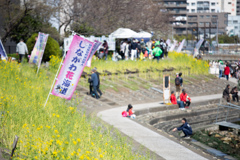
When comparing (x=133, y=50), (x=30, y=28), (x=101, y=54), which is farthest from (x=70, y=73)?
(x=30, y=28)

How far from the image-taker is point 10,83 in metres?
12.7

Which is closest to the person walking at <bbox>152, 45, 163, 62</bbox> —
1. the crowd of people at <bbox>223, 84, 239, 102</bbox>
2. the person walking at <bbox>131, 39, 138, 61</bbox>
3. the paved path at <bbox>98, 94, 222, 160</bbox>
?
the person walking at <bbox>131, 39, 138, 61</bbox>

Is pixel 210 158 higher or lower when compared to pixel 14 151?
lower

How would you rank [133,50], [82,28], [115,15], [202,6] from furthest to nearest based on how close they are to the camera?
1. [202,6]
2. [115,15]
3. [82,28]
4. [133,50]

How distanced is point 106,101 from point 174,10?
98538 millimetres

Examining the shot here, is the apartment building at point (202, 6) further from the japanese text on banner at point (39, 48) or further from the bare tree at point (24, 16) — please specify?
the japanese text on banner at point (39, 48)

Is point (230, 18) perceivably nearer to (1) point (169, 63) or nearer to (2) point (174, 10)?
(2) point (174, 10)

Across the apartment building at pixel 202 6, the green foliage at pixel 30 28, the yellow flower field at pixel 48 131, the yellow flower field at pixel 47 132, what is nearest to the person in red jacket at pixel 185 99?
the yellow flower field at pixel 48 131

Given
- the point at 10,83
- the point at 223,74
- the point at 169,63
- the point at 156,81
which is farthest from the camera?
the point at 223,74

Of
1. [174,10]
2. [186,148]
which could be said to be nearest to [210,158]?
[186,148]

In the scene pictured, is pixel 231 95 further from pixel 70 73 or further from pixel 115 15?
pixel 115 15

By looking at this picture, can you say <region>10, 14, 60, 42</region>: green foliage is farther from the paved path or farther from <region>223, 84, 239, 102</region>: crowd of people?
the paved path

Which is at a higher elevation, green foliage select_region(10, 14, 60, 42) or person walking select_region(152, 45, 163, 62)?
green foliage select_region(10, 14, 60, 42)

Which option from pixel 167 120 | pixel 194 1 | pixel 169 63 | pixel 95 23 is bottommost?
pixel 167 120
